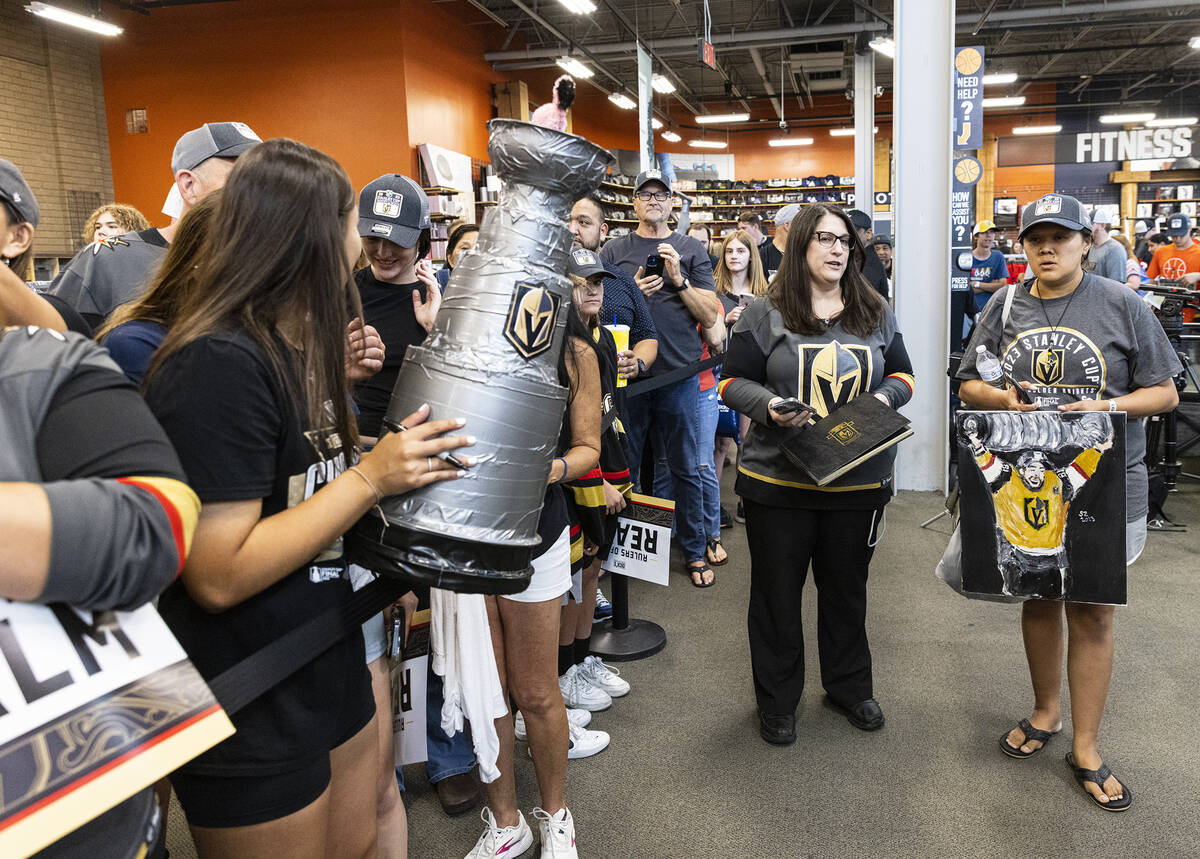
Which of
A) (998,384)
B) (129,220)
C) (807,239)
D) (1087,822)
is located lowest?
(1087,822)

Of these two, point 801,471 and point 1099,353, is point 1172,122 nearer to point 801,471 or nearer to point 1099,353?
point 1099,353

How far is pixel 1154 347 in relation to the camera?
2.14 m

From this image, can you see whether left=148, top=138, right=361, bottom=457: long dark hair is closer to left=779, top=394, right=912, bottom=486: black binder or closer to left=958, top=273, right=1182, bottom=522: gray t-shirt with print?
left=779, top=394, right=912, bottom=486: black binder

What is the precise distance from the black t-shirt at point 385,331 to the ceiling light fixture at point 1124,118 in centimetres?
2102

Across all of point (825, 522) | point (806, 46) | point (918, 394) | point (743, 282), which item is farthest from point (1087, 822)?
point (806, 46)

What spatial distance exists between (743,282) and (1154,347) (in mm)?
3291

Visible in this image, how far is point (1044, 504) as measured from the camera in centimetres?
213

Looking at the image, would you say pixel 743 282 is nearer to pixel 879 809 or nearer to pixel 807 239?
pixel 807 239

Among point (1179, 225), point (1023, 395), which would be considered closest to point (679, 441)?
point (1023, 395)

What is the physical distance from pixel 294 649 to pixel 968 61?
22.5ft

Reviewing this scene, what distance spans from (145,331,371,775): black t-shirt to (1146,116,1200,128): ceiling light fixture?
2221 cm

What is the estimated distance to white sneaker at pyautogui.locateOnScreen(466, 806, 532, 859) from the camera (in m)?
1.97

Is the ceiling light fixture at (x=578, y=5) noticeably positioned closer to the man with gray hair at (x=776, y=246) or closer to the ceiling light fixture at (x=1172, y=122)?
the man with gray hair at (x=776, y=246)

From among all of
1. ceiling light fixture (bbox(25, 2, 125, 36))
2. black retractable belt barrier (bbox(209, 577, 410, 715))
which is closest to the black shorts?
black retractable belt barrier (bbox(209, 577, 410, 715))
